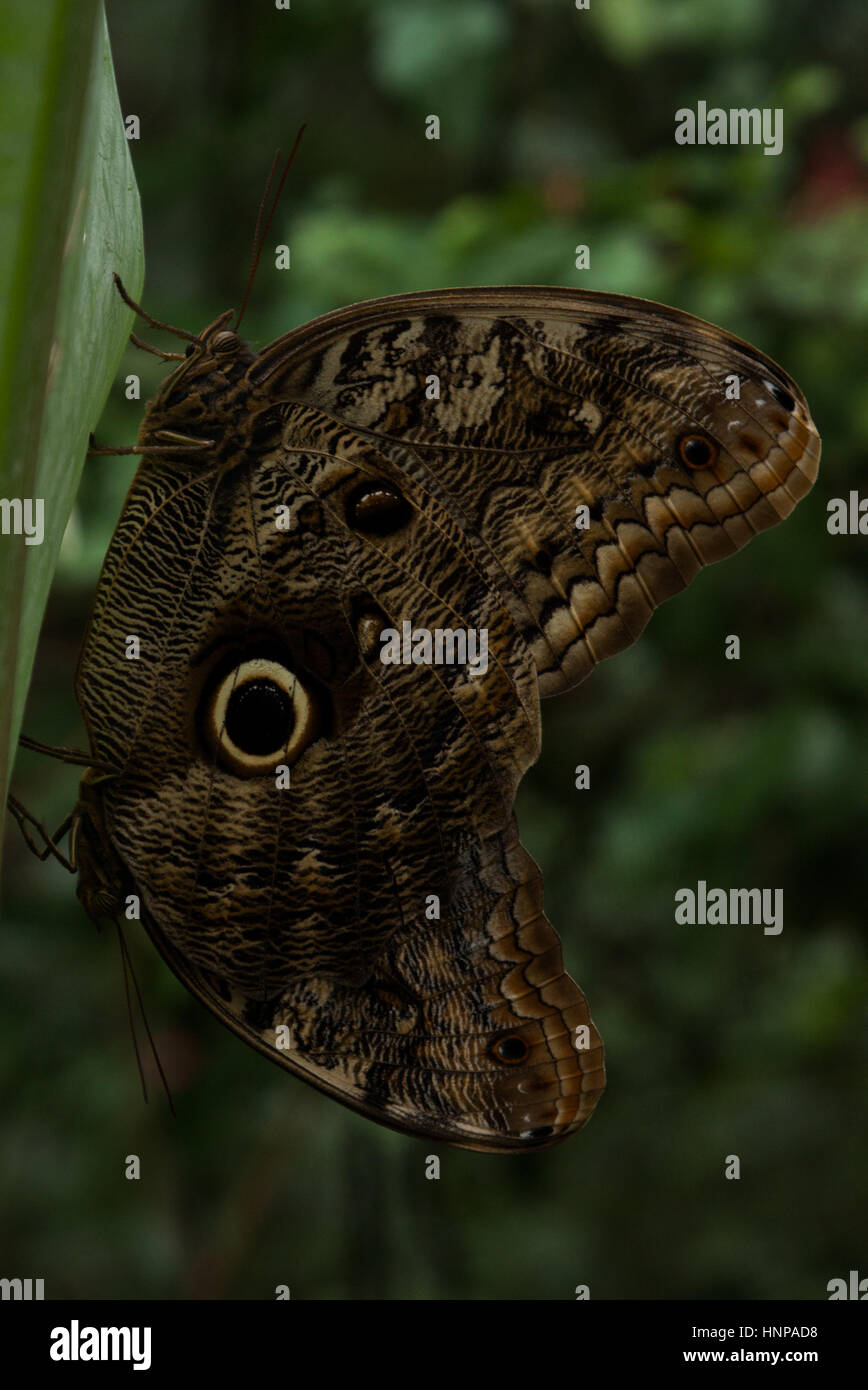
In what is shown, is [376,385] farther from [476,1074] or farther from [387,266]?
[387,266]

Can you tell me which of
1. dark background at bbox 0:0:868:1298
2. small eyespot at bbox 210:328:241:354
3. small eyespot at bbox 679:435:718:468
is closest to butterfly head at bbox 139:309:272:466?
small eyespot at bbox 210:328:241:354

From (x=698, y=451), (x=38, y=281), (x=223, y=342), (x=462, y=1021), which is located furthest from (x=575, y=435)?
(x=38, y=281)

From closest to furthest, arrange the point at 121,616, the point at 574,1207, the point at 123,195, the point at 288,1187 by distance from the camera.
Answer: the point at 123,195
the point at 121,616
the point at 288,1187
the point at 574,1207

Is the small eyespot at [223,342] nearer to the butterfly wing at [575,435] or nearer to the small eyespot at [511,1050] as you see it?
the butterfly wing at [575,435]

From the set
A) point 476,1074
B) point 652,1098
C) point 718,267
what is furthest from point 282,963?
point 652,1098

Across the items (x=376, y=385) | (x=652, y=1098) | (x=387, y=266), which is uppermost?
(x=387, y=266)

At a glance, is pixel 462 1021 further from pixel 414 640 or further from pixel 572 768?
pixel 572 768

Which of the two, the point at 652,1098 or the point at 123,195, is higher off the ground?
the point at 123,195
